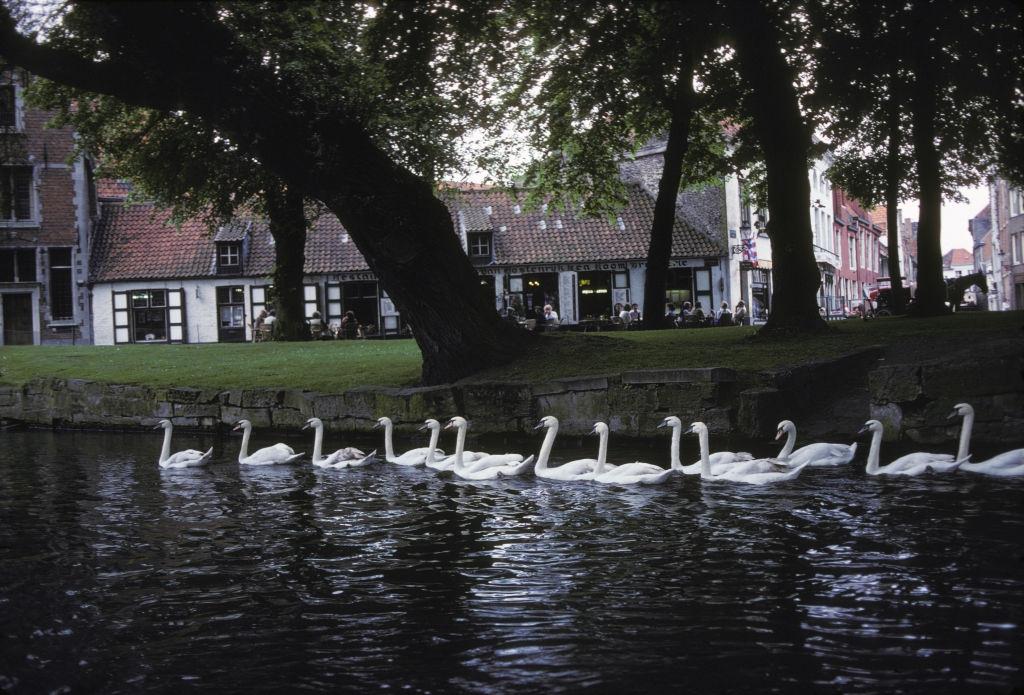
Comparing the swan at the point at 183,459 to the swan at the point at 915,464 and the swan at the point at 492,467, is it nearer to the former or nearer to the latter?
the swan at the point at 492,467

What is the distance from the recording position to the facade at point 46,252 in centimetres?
4191

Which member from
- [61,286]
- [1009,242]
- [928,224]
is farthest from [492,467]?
[1009,242]

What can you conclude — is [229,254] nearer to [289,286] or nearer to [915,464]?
[289,286]

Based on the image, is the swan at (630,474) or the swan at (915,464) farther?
the swan at (630,474)

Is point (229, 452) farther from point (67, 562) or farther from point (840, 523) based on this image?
point (840, 523)

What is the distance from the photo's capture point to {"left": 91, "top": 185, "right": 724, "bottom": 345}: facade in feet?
148

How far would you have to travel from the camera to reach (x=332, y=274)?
45.5m

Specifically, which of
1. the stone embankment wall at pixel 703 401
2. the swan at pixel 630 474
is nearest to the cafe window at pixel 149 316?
the stone embankment wall at pixel 703 401

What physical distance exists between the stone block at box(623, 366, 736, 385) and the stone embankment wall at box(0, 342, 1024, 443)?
0.01 metres

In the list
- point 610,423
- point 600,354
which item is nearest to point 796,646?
point 610,423

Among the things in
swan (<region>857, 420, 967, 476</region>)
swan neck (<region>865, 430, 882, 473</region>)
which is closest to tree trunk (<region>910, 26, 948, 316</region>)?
swan neck (<region>865, 430, 882, 473</region>)

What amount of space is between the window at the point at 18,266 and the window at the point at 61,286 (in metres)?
0.82

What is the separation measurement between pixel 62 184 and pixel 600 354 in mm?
35461

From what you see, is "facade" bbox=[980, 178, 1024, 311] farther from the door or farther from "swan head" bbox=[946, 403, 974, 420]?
the door
